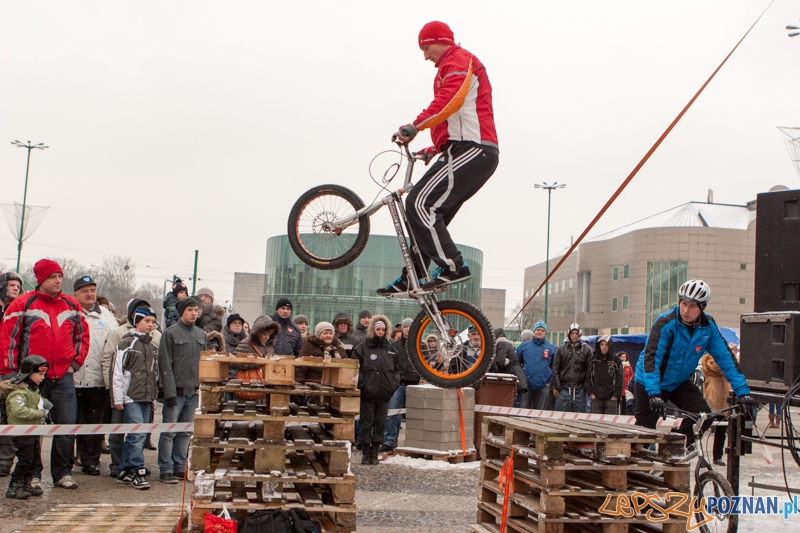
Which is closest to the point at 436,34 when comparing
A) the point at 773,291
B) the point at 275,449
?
the point at 275,449

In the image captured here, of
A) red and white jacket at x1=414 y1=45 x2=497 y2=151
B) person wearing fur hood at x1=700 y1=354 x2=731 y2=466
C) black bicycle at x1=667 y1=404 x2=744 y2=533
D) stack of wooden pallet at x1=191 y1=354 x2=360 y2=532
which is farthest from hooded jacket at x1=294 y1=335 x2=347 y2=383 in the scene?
person wearing fur hood at x1=700 y1=354 x2=731 y2=466

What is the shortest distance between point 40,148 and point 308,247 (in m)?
37.9

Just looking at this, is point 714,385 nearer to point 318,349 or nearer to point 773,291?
point 773,291

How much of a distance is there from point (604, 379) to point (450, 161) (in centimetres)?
816

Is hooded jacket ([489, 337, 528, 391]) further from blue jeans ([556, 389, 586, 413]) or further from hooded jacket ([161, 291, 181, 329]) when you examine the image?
hooded jacket ([161, 291, 181, 329])

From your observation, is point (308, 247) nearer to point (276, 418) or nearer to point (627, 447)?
point (276, 418)

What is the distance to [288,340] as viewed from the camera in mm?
10273

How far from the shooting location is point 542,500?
15.8 ft

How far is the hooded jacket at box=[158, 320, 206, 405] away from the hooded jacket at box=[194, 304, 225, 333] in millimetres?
1626

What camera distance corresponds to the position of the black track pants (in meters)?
5.44

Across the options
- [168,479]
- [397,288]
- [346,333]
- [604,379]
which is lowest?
[168,479]

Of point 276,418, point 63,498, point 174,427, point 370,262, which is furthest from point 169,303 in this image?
point 370,262

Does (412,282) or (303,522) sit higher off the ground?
(412,282)

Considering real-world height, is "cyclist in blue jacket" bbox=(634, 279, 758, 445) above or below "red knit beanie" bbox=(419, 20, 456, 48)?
below
